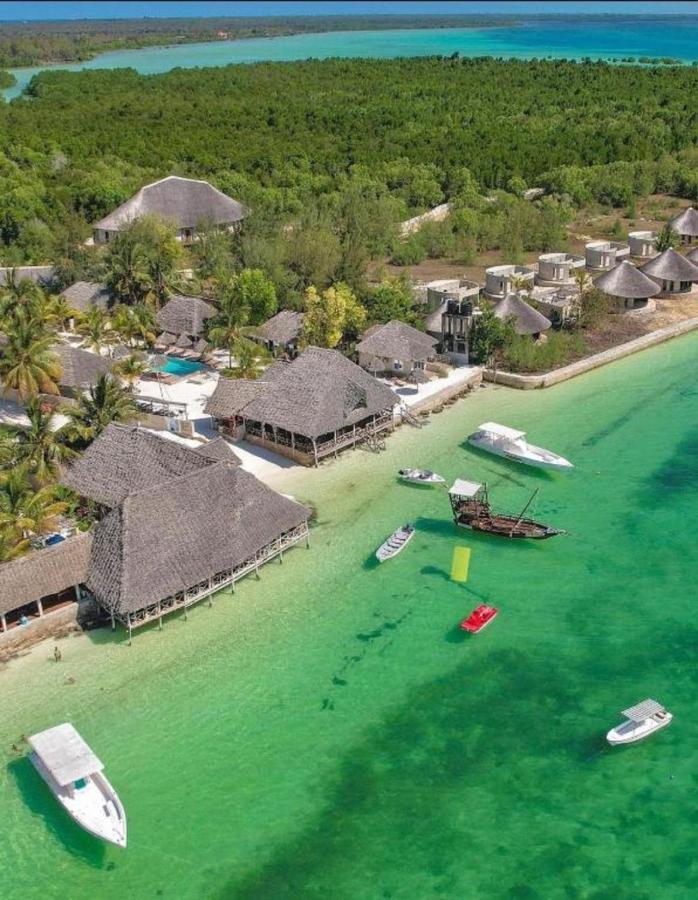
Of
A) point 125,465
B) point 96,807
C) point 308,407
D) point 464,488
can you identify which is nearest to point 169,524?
point 125,465

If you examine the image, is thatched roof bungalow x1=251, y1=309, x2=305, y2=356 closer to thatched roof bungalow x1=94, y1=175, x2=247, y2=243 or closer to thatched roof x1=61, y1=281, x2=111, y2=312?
thatched roof x1=61, y1=281, x2=111, y2=312

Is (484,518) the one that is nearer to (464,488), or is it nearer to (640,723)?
(464,488)

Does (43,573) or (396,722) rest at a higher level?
(43,573)

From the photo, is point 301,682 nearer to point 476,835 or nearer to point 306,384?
point 476,835

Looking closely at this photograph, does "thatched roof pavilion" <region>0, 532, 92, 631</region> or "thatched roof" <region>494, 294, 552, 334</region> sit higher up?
"thatched roof" <region>494, 294, 552, 334</region>

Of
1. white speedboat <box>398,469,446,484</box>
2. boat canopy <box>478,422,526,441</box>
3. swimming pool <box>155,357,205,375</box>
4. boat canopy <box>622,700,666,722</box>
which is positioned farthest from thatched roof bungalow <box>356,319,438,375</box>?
boat canopy <box>622,700,666,722</box>

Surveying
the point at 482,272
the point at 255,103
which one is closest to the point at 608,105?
the point at 255,103
